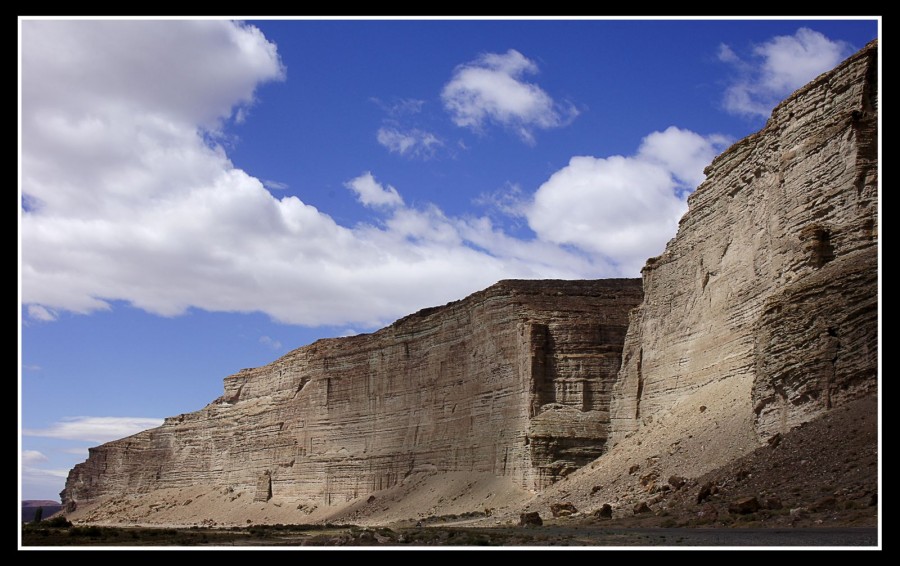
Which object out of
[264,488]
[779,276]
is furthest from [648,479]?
→ [264,488]

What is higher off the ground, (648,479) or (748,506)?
(648,479)

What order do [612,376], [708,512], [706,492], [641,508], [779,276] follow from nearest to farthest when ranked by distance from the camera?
1. [708,512]
2. [706,492]
3. [641,508]
4. [779,276]
5. [612,376]

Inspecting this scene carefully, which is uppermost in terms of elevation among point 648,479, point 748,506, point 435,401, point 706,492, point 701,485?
point 435,401

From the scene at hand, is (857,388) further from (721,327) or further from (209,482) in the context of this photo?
(209,482)

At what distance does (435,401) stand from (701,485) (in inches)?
1336

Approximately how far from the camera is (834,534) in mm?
17609

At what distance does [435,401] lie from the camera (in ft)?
200

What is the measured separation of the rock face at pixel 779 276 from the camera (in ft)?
85.3

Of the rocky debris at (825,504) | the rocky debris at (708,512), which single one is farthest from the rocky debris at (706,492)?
the rocky debris at (825,504)

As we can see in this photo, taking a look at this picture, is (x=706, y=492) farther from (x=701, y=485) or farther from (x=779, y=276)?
(x=779, y=276)

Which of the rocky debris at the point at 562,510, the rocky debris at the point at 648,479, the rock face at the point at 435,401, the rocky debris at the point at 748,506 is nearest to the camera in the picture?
the rocky debris at the point at 748,506

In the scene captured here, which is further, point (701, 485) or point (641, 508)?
point (641, 508)

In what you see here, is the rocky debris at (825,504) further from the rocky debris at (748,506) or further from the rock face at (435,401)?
the rock face at (435,401)

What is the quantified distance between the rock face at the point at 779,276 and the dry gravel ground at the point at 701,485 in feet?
4.36
